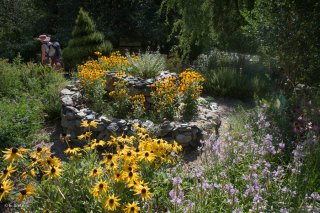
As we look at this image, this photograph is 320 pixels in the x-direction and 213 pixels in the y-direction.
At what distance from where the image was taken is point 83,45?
11359 millimetres

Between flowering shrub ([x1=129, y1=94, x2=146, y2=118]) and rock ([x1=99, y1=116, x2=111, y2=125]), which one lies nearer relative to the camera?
rock ([x1=99, y1=116, x2=111, y2=125])

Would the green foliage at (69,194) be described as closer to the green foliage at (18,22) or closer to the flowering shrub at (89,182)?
the flowering shrub at (89,182)

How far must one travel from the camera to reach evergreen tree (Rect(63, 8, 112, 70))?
11203mm

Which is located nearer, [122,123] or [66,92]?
[122,123]

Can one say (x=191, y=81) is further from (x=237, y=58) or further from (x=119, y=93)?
(x=237, y=58)

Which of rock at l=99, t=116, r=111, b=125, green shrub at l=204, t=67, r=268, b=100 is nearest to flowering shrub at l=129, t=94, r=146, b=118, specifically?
rock at l=99, t=116, r=111, b=125

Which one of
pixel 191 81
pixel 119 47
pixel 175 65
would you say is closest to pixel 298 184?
pixel 191 81

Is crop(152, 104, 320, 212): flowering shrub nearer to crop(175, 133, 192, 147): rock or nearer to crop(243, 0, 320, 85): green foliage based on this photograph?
crop(175, 133, 192, 147): rock

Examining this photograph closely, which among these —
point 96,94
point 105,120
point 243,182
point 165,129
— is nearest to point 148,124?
point 165,129

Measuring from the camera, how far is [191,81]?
6.14 m

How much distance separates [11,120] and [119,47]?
9.92 meters

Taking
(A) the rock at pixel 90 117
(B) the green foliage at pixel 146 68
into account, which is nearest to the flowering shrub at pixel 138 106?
(A) the rock at pixel 90 117

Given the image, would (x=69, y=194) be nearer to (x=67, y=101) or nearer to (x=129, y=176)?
(x=129, y=176)

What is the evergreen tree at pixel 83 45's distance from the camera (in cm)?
1120
